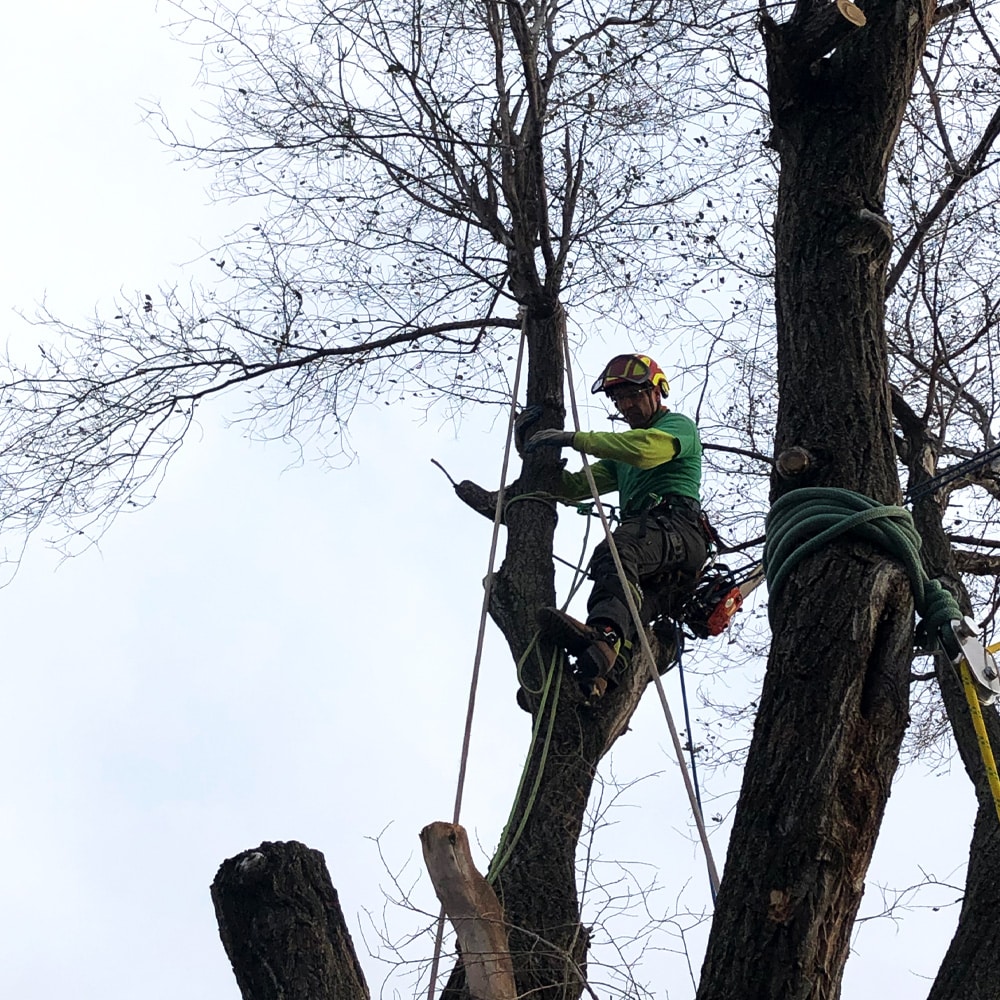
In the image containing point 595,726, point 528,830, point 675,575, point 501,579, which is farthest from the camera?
point 675,575

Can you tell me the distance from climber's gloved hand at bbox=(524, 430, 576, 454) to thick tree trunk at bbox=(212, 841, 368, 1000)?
7.42 ft

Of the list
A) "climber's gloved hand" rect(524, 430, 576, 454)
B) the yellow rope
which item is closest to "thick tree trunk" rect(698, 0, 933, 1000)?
the yellow rope

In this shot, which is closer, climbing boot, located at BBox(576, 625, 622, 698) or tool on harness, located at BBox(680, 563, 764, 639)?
climbing boot, located at BBox(576, 625, 622, 698)

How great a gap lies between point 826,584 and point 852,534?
5.4 inches

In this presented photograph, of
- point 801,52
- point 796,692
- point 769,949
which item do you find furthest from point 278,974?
point 801,52

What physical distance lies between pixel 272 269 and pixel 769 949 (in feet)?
13.1

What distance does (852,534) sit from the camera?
10.2 feet

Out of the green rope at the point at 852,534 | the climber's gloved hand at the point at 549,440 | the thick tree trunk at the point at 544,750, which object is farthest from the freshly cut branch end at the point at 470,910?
the climber's gloved hand at the point at 549,440

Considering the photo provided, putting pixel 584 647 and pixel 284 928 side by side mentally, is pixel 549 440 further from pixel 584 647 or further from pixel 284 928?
pixel 284 928

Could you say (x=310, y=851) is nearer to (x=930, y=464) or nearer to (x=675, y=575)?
(x=675, y=575)

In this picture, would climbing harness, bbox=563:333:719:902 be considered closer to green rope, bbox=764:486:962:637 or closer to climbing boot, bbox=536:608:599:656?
climbing boot, bbox=536:608:599:656

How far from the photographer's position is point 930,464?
5.33 m

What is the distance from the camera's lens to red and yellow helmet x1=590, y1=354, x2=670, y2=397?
5379 mm

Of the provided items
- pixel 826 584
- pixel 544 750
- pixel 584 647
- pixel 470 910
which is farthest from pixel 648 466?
pixel 470 910
